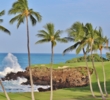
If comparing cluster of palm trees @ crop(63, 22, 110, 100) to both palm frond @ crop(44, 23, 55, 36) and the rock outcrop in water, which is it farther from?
the rock outcrop in water

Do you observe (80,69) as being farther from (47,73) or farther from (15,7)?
(15,7)

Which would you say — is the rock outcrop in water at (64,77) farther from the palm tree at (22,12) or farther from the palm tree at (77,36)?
the palm tree at (22,12)

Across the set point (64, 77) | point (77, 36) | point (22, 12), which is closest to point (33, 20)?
point (22, 12)

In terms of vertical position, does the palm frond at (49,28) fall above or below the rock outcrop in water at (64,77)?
above

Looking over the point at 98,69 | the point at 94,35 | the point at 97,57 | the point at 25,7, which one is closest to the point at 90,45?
the point at 94,35

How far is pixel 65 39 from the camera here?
44.0 m

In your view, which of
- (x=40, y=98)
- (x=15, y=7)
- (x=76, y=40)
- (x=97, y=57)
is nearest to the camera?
(x=15, y=7)

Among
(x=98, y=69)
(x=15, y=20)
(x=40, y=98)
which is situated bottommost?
(x=40, y=98)

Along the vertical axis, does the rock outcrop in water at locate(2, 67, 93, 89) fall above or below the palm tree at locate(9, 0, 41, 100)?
below

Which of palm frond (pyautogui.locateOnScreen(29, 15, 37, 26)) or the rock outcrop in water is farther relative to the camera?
the rock outcrop in water

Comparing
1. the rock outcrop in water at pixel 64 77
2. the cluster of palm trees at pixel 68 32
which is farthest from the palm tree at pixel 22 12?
the rock outcrop in water at pixel 64 77

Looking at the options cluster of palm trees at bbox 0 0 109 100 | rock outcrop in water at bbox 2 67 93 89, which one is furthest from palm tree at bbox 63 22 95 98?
rock outcrop in water at bbox 2 67 93 89

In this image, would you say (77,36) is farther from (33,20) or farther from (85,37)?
(33,20)

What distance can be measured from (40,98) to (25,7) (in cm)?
1515
